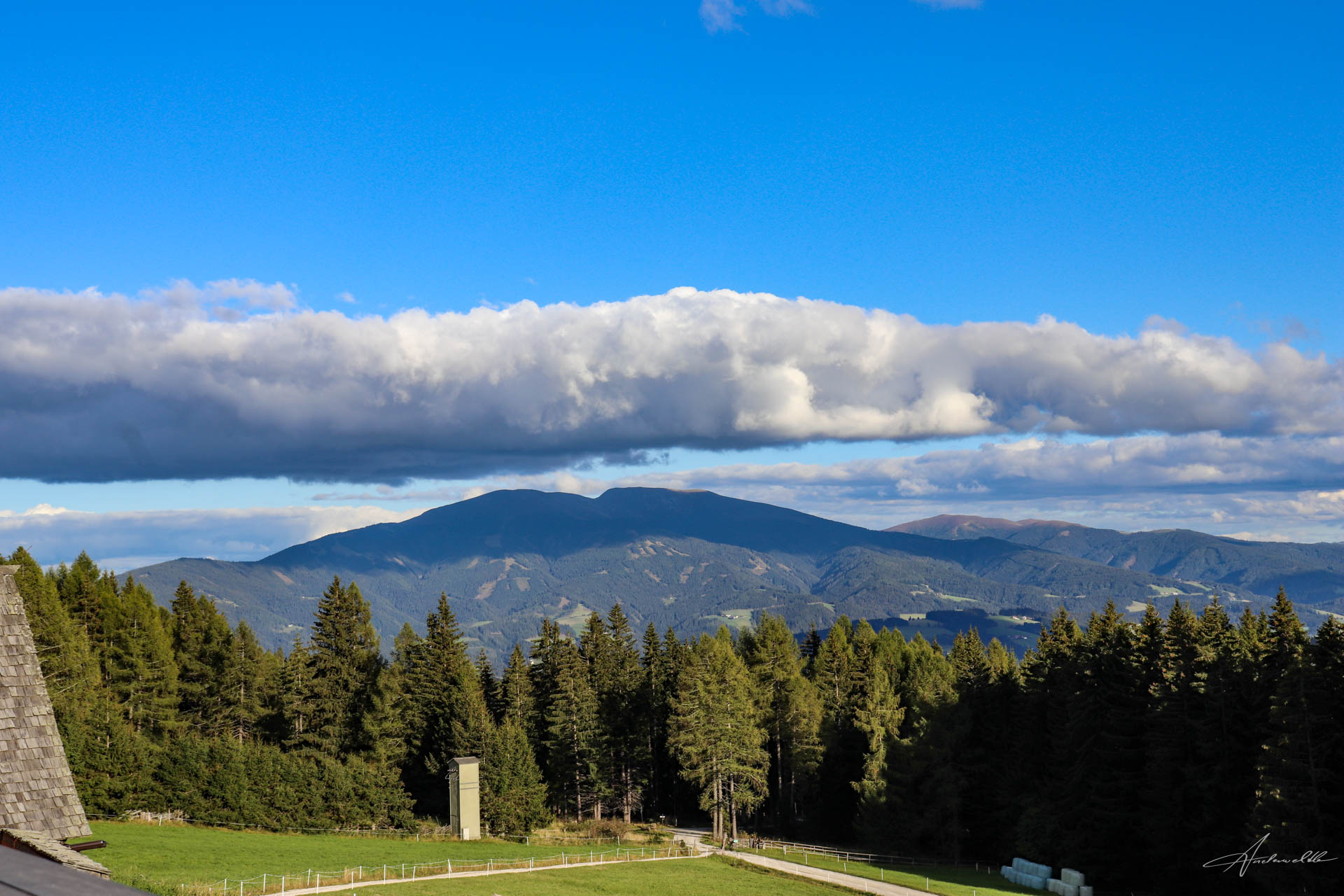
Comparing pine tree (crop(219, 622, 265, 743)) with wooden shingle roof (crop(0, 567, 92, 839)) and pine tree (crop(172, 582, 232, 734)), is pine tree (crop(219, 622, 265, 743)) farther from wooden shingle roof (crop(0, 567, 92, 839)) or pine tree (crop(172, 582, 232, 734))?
wooden shingle roof (crop(0, 567, 92, 839))

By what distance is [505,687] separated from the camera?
93.1 meters

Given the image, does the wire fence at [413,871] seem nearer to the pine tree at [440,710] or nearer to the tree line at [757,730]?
the tree line at [757,730]

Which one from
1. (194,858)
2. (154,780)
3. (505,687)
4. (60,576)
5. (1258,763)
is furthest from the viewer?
(505,687)

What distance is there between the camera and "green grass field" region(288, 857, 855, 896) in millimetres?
47753

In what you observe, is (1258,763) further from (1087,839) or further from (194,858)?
(194,858)

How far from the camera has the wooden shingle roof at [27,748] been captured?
48.3 feet

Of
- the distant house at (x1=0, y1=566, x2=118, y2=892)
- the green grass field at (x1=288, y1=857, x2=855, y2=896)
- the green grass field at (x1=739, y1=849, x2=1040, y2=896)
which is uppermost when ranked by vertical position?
the distant house at (x1=0, y1=566, x2=118, y2=892)

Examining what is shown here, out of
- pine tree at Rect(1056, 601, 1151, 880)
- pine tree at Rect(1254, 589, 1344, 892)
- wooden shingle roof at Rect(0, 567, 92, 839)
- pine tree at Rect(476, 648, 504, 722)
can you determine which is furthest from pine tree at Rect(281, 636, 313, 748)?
pine tree at Rect(1254, 589, 1344, 892)

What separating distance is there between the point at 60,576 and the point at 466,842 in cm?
4328

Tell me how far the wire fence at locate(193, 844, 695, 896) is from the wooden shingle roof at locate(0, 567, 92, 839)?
2230cm

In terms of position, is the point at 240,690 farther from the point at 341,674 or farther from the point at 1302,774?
the point at 1302,774

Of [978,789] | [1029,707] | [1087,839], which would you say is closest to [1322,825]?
[1087,839]

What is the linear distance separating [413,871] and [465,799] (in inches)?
817

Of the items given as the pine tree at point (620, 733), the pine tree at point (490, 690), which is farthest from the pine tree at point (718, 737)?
the pine tree at point (490, 690)
